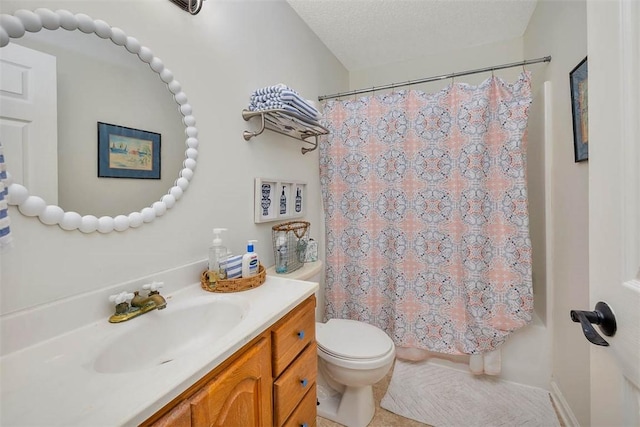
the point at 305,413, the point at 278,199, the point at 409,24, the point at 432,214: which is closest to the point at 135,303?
the point at 305,413

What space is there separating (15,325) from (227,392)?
0.53m

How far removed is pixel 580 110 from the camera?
118 centimetres

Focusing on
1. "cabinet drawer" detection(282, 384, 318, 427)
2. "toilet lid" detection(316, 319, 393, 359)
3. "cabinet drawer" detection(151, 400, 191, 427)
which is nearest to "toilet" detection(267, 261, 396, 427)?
"toilet lid" detection(316, 319, 393, 359)

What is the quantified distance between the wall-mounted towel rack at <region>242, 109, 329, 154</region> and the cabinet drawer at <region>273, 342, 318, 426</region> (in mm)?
1000

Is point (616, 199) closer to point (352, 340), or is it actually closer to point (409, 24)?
point (352, 340)

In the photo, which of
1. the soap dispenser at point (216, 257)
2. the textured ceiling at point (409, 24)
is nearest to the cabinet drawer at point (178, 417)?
the soap dispenser at point (216, 257)

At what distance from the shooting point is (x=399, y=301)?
70.8 inches

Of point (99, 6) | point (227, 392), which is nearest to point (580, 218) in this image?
Result: point (227, 392)

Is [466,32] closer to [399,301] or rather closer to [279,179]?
[279,179]

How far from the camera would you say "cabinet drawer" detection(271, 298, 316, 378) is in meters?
0.84

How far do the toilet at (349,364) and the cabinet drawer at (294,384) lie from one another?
0.28 meters

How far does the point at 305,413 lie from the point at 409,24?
7.79 ft

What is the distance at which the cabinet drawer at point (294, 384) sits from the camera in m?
0.85

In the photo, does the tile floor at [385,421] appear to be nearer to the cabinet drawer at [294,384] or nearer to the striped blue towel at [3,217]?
the cabinet drawer at [294,384]
